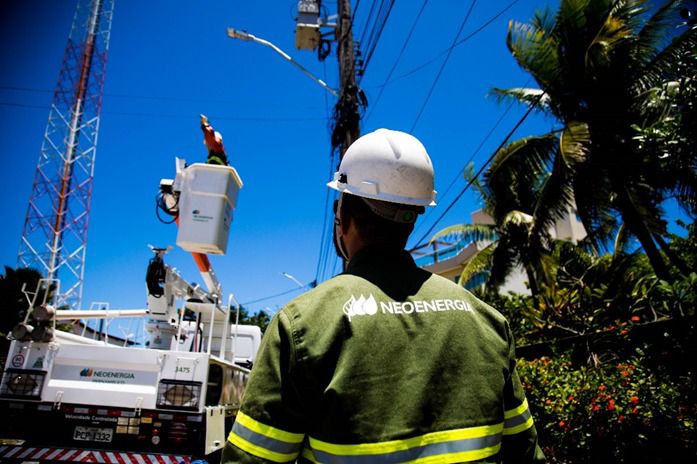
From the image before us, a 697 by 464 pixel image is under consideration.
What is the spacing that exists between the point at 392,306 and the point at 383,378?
0.71 feet

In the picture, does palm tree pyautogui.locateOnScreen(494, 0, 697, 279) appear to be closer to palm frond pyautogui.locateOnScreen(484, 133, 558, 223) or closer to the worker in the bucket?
palm frond pyautogui.locateOnScreen(484, 133, 558, 223)

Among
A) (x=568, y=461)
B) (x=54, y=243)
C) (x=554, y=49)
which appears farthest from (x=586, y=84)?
(x=54, y=243)

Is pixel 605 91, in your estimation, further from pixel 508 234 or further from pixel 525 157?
pixel 508 234

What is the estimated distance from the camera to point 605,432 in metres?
4.39

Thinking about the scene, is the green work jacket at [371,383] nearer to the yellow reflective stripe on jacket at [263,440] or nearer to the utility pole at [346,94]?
the yellow reflective stripe on jacket at [263,440]

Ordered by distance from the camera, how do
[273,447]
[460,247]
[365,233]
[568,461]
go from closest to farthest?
[273,447] → [365,233] → [568,461] → [460,247]

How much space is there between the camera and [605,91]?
10922 mm

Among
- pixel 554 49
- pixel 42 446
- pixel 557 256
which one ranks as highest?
pixel 554 49

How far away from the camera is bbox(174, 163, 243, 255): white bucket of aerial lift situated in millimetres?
6469

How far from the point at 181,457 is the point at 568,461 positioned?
3.95m

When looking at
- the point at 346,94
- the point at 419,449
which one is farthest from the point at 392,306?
the point at 346,94

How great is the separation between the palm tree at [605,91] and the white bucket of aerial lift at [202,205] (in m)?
7.57

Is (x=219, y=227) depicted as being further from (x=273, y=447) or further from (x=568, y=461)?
Answer: (x=273, y=447)

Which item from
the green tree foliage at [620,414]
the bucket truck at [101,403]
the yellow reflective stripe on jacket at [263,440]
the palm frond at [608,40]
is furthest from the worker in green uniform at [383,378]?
the palm frond at [608,40]
